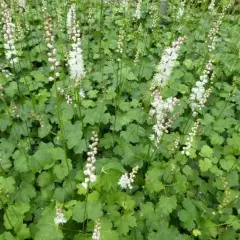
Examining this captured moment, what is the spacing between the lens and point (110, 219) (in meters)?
2.91

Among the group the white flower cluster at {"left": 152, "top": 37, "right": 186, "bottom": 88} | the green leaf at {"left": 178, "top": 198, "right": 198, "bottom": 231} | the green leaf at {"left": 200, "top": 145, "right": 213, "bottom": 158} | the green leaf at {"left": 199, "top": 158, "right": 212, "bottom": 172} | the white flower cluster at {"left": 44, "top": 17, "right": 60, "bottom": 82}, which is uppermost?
the white flower cluster at {"left": 44, "top": 17, "right": 60, "bottom": 82}

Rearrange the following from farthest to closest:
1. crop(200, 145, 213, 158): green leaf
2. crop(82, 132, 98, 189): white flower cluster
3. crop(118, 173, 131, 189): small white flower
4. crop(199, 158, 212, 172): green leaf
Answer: crop(200, 145, 213, 158): green leaf, crop(199, 158, 212, 172): green leaf, crop(118, 173, 131, 189): small white flower, crop(82, 132, 98, 189): white flower cluster

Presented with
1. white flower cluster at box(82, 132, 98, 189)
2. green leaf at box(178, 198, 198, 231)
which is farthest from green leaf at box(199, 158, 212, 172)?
white flower cluster at box(82, 132, 98, 189)

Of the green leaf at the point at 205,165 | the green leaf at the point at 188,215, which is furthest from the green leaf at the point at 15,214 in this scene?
the green leaf at the point at 205,165

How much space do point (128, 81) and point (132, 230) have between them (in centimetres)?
240

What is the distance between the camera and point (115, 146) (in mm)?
3758

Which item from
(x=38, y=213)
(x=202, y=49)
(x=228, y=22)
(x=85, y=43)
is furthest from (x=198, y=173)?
(x=228, y=22)

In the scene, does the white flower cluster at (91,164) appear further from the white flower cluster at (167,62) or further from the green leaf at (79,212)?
the white flower cluster at (167,62)

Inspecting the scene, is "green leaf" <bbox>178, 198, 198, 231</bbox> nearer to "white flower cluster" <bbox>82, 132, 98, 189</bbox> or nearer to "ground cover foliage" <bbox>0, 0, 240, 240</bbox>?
"ground cover foliage" <bbox>0, 0, 240, 240</bbox>

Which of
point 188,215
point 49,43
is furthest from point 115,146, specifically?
point 49,43

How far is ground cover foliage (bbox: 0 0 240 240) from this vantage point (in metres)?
2.82

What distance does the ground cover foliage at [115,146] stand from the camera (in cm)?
282

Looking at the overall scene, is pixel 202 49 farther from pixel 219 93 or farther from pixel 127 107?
pixel 127 107

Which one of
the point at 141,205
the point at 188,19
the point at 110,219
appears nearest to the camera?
the point at 110,219
